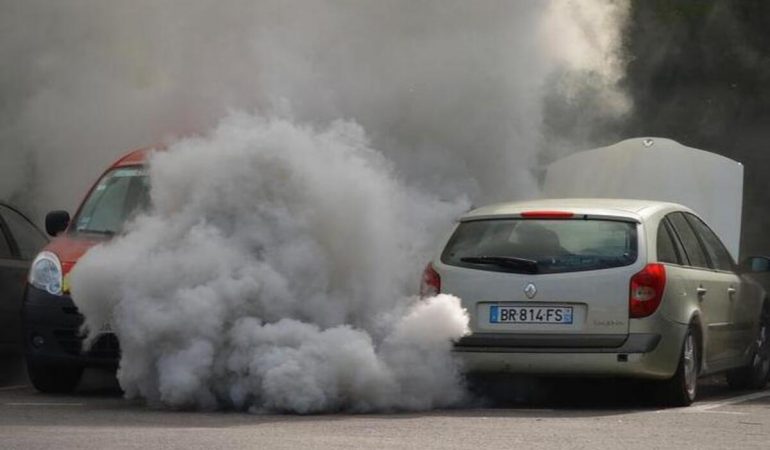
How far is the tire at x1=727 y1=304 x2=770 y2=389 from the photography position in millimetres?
13883

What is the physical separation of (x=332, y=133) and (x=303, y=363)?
192 cm

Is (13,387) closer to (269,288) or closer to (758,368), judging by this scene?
(269,288)

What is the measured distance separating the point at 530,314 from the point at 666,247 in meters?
1.17

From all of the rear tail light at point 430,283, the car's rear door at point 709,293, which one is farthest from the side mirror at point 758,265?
the rear tail light at point 430,283

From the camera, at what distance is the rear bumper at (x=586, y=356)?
11.4m

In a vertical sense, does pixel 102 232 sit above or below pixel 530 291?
above

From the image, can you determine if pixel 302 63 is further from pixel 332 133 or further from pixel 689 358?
pixel 689 358

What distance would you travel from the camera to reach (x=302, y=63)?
14.6m

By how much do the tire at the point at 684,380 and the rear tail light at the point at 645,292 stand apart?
1.38ft

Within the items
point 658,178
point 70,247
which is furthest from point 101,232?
point 658,178

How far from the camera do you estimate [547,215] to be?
12.0 m

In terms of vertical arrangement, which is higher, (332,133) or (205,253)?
(332,133)

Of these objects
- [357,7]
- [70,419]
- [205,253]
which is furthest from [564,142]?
[70,419]

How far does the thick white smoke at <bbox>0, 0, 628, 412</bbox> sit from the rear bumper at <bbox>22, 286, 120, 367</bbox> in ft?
2.92
